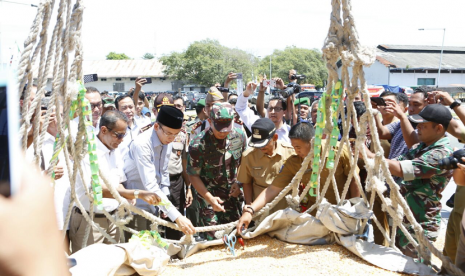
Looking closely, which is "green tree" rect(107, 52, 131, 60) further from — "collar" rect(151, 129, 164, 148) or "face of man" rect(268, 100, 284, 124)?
"collar" rect(151, 129, 164, 148)

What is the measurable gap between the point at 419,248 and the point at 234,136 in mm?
A: 1748

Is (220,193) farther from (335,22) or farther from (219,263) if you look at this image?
(335,22)

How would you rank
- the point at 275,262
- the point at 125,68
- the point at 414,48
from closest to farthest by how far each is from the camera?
the point at 275,262
the point at 414,48
the point at 125,68

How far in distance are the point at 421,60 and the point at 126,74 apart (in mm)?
28692

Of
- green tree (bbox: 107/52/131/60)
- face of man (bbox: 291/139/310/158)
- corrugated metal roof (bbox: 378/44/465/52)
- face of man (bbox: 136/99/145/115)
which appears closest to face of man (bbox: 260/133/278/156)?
face of man (bbox: 291/139/310/158)

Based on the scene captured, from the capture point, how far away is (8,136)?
50cm

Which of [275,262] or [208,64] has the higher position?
[208,64]

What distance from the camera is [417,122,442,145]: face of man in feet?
8.86

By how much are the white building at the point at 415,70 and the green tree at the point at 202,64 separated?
12.9 metres

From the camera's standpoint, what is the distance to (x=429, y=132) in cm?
272

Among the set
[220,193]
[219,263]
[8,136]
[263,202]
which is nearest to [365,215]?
[263,202]

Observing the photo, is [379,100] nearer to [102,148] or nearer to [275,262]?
[275,262]

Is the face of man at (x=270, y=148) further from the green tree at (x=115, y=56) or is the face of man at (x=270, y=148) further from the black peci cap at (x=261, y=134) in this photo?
the green tree at (x=115, y=56)

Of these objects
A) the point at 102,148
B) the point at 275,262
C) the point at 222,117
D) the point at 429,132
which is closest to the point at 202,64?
the point at 222,117
